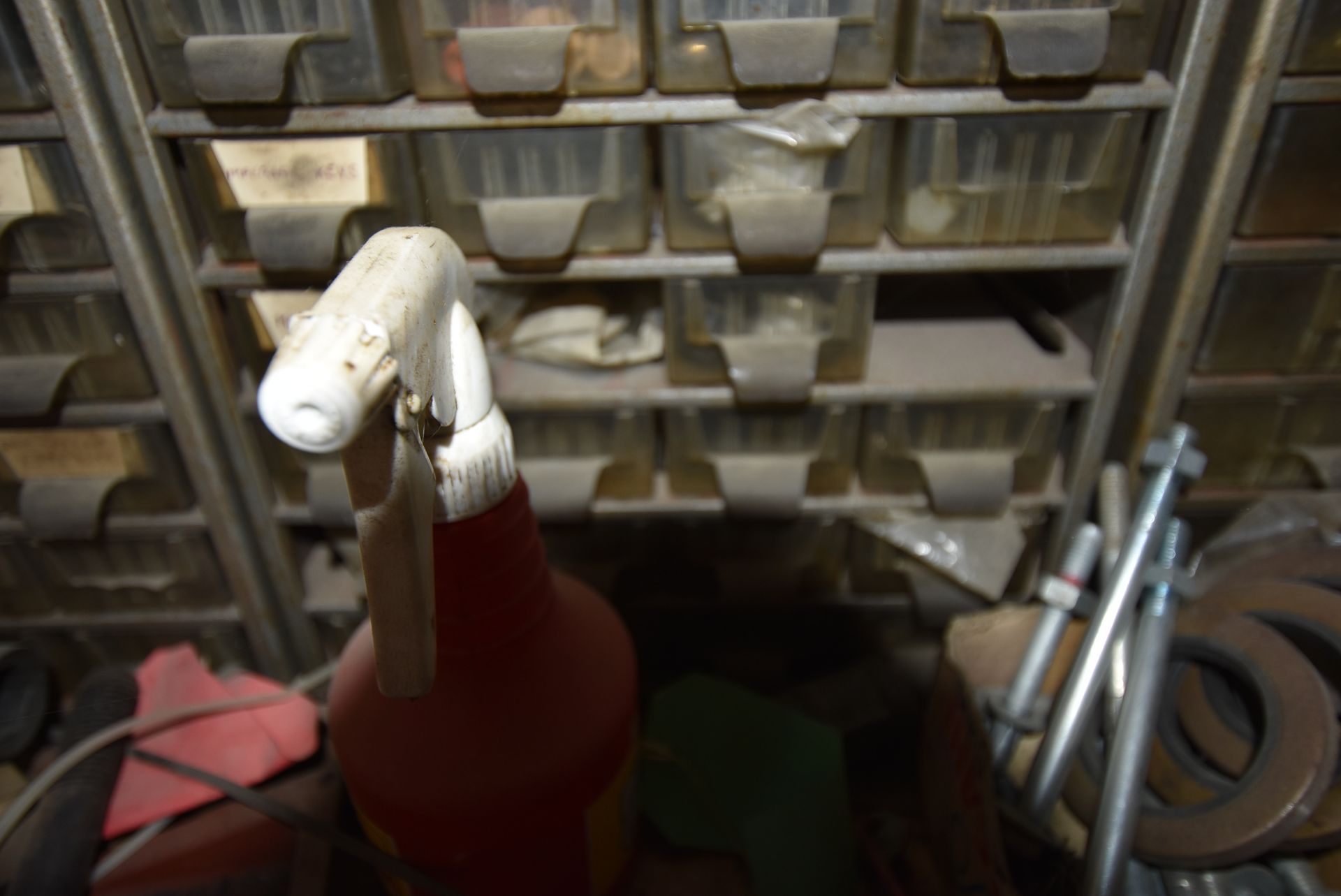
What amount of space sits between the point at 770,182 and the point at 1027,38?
0.77 feet

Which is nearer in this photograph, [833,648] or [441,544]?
[441,544]

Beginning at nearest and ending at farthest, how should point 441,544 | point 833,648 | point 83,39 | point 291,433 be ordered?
point 291,433
point 441,544
point 83,39
point 833,648

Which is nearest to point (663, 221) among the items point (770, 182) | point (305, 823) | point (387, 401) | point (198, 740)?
point (770, 182)

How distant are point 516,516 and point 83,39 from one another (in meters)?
0.58

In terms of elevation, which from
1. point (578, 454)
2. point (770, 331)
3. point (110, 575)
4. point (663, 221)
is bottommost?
point (110, 575)

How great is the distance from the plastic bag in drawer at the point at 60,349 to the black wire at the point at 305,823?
0.39m

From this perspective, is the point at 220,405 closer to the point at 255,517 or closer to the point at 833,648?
the point at 255,517

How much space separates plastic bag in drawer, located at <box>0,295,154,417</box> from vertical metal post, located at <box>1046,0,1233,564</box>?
3.17 ft

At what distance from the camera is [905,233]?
782 millimetres

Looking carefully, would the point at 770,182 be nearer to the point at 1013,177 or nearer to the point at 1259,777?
the point at 1013,177

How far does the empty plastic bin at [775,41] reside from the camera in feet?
2.22

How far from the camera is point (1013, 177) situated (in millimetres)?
753

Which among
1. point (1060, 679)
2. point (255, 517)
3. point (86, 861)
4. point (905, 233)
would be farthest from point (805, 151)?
point (86, 861)

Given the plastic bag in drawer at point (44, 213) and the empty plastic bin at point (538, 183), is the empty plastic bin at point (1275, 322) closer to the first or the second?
the empty plastic bin at point (538, 183)
